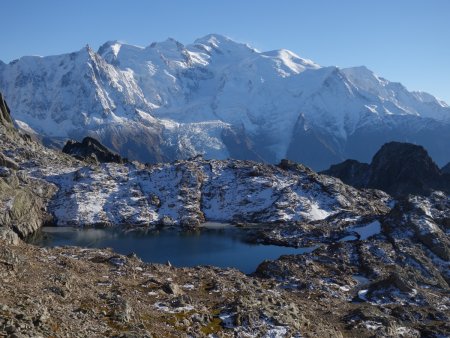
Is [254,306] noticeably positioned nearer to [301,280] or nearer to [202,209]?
A: [301,280]

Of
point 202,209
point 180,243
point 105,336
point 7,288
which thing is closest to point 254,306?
point 105,336

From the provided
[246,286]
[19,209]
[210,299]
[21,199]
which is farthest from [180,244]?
[210,299]

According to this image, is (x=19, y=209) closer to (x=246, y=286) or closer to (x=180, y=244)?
(x=180, y=244)

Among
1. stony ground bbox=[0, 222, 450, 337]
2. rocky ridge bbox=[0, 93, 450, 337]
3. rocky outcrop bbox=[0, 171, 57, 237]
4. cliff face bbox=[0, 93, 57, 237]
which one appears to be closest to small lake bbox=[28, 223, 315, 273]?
rocky outcrop bbox=[0, 171, 57, 237]

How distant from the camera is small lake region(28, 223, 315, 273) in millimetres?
126250

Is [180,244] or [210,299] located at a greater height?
[210,299]

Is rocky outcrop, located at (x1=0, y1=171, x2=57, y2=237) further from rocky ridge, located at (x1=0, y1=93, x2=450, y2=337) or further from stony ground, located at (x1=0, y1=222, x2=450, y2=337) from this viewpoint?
stony ground, located at (x1=0, y1=222, x2=450, y2=337)

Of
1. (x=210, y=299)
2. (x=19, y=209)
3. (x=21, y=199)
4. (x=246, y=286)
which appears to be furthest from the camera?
(x=21, y=199)

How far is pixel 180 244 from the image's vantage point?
492ft

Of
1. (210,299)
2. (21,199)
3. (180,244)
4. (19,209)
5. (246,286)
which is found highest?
(210,299)

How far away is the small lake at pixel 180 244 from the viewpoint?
126m

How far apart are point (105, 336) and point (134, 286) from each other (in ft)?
83.5

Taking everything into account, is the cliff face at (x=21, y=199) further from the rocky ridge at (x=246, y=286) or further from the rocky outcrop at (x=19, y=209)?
the rocky ridge at (x=246, y=286)

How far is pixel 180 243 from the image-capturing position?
498 feet
